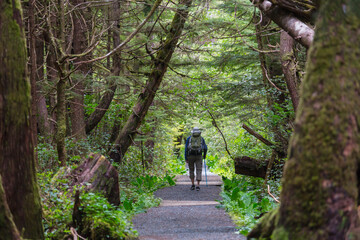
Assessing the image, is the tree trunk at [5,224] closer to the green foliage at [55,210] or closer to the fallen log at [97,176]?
the green foliage at [55,210]

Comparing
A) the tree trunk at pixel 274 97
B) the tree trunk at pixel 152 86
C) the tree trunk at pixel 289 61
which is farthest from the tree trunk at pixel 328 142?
the tree trunk at pixel 152 86

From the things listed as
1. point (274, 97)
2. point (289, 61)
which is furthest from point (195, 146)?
point (289, 61)

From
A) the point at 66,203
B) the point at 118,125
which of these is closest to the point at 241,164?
the point at 118,125

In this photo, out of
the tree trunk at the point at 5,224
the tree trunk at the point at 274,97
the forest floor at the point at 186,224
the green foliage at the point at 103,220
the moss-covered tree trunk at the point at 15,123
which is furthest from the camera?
the tree trunk at the point at 274,97

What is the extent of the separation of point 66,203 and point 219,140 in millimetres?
21341

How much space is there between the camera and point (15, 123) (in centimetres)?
359

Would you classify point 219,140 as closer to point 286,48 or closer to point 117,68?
point 117,68

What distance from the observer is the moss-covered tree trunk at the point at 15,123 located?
353 cm

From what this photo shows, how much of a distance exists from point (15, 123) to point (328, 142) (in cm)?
274

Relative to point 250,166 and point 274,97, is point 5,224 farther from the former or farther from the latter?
point 250,166

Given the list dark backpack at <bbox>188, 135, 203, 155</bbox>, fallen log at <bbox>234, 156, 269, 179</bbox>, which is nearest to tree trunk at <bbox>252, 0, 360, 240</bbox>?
fallen log at <bbox>234, 156, 269, 179</bbox>

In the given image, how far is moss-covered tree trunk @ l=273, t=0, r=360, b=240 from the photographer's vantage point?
245cm

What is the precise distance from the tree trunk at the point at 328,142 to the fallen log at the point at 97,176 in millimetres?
5282

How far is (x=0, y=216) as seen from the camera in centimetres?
296
